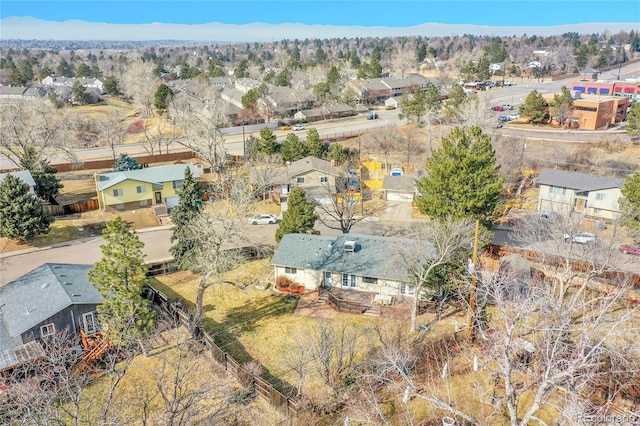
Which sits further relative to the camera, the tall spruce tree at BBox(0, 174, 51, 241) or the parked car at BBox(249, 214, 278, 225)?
the parked car at BBox(249, 214, 278, 225)

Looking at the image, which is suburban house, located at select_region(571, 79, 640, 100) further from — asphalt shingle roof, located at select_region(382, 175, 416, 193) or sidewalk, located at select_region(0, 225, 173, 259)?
sidewalk, located at select_region(0, 225, 173, 259)

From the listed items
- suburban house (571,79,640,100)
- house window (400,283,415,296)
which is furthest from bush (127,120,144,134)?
suburban house (571,79,640,100)

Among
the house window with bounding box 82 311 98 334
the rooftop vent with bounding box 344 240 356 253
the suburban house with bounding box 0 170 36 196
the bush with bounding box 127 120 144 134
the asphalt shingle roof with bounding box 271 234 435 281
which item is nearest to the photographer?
the house window with bounding box 82 311 98 334

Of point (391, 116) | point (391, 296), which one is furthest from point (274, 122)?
point (391, 296)

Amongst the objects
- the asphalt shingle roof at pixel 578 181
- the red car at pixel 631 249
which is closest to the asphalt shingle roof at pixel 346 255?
the red car at pixel 631 249

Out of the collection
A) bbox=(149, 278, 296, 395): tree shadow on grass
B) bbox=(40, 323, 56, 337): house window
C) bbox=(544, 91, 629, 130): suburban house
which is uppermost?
bbox=(544, 91, 629, 130): suburban house

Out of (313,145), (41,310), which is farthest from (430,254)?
(313,145)

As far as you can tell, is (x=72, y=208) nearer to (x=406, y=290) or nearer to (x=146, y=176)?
(x=146, y=176)
